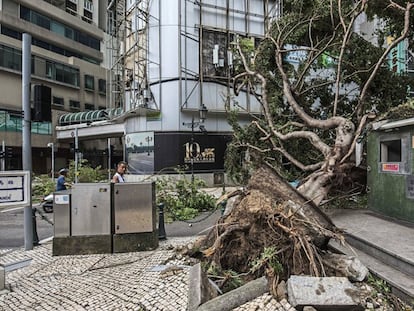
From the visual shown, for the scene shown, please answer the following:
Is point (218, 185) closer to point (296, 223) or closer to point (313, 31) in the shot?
point (313, 31)

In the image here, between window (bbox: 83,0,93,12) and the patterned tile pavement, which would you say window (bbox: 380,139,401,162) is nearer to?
the patterned tile pavement

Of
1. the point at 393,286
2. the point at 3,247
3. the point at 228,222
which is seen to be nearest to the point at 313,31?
the point at 228,222

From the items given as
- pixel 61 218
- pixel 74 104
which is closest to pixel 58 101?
pixel 74 104

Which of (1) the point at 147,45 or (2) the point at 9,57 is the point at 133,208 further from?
(2) the point at 9,57

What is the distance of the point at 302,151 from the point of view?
451 inches

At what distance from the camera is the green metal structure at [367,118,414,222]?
6.61 meters

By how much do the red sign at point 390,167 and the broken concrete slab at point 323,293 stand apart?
3917 mm

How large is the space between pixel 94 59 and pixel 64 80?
8366 mm

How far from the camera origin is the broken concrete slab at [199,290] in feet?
12.6

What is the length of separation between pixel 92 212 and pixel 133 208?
803 mm

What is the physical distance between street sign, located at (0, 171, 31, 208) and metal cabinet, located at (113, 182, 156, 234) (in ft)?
5.50

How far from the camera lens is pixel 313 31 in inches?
479

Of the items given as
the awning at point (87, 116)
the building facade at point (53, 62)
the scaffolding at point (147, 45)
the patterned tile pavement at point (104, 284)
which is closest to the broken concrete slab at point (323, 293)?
the patterned tile pavement at point (104, 284)

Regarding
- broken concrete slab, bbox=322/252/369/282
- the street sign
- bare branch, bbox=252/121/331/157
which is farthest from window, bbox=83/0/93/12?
broken concrete slab, bbox=322/252/369/282
